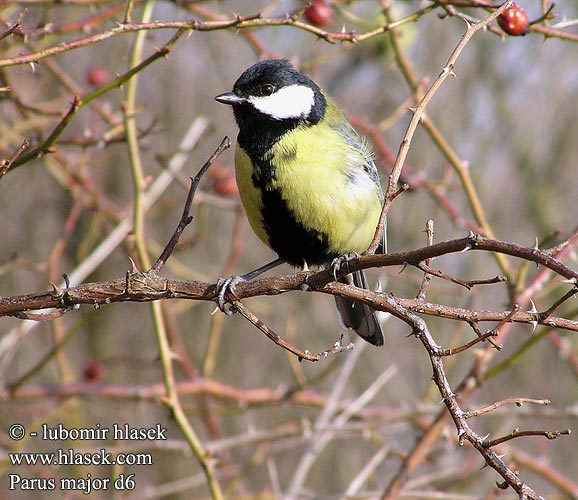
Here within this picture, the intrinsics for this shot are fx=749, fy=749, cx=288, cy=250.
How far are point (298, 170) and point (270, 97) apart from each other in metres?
0.38

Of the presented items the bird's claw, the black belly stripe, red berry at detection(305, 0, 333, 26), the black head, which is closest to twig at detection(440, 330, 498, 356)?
the bird's claw

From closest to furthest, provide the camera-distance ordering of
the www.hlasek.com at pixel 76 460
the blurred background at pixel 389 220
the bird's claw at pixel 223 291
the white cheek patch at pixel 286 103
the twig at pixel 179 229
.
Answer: the twig at pixel 179 229 < the bird's claw at pixel 223 291 < the white cheek patch at pixel 286 103 < the www.hlasek.com at pixel 76 460 < the blurred background at pixel 389 220

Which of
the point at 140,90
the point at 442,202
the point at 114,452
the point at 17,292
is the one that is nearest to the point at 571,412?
the point at 442,202

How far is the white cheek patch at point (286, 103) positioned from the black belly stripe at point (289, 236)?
13.2 inches

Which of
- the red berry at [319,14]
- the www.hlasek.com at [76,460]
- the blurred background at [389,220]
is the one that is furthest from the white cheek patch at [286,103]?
the blurred background at [389,220]

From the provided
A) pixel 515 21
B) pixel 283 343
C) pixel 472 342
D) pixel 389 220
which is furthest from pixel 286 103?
pixel 389 220

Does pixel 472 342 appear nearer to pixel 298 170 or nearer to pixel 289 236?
pixel 298 170

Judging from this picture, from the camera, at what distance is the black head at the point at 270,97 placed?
2902 millimetres

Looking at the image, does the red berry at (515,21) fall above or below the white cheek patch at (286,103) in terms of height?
below

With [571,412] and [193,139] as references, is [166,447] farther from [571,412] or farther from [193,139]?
[571,412]

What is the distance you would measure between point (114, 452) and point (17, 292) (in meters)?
4.85

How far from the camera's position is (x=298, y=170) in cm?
275

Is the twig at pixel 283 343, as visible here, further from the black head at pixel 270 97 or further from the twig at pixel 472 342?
the black head at pixel 270 97

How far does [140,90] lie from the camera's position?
837cm
